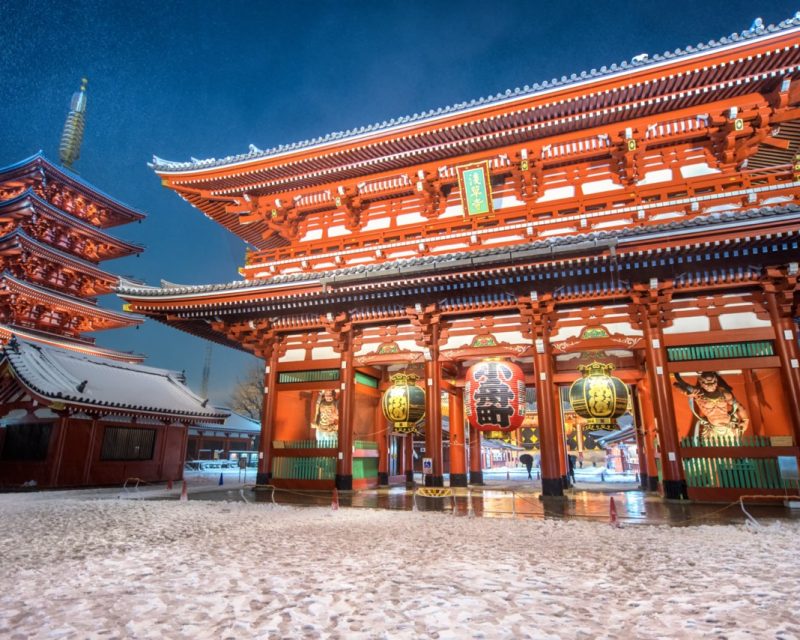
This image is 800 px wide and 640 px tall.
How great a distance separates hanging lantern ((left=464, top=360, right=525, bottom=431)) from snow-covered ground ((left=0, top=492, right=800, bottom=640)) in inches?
137

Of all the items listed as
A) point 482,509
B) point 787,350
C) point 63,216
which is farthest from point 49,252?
point 787,350

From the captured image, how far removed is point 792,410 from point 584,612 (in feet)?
33.4

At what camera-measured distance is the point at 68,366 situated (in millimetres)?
19766

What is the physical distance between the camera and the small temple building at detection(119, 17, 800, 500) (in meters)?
11.1

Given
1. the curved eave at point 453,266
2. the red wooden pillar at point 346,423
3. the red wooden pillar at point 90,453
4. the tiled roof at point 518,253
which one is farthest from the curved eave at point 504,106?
the red wooden pillar at point 90,453

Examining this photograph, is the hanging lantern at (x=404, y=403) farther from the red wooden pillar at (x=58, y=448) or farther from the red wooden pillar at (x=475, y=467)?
the red wooden pillar at (x=58, y=448)

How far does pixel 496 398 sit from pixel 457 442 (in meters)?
6.29

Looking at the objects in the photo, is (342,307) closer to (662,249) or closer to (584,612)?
(662,249)

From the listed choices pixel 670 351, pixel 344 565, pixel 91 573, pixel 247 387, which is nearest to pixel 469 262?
pixel 670 351

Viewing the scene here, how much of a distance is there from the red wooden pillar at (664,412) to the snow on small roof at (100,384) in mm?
19039

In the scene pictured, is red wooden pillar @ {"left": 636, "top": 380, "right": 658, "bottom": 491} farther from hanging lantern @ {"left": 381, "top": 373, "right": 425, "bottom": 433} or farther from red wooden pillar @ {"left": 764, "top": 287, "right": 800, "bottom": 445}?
hanging lantern @ {"left": 381, "top": 373, "right": 425, "bottom": 433}

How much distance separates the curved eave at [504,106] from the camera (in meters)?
11.4

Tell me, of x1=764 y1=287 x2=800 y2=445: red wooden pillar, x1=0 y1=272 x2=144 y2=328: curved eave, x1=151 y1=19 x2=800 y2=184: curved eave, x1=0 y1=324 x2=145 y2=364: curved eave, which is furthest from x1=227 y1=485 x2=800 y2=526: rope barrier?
x1=0 y1=324 x2=145 y2=364: curved eave

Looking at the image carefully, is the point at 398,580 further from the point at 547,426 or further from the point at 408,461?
the point at 408,461
